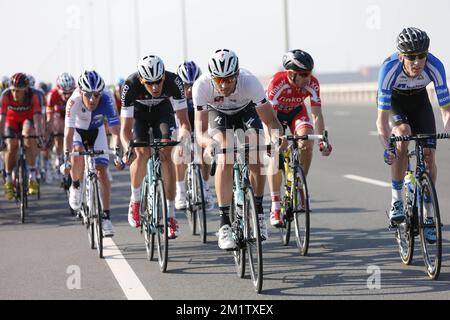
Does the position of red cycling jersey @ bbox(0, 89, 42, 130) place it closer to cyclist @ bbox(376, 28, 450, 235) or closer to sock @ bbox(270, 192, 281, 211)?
sock @ bbox(270, 192, 281, 211)

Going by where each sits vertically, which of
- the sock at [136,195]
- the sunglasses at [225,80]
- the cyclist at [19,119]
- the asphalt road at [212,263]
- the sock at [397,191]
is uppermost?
the sunglasses at [225,80]

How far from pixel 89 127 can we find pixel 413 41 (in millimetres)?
4417

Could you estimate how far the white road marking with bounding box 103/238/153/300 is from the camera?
6927mm

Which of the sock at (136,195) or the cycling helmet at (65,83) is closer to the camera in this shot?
the sock at (136,195)

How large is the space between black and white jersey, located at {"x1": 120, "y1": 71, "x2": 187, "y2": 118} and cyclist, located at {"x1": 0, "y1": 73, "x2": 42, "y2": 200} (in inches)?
152

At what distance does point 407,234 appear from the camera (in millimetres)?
7609

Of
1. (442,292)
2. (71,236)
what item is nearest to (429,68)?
(442,292)

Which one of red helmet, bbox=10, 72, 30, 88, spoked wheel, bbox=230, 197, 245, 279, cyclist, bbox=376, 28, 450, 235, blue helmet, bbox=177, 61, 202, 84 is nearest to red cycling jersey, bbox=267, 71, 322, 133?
cyclist, bbox=376, 28, 450, 235

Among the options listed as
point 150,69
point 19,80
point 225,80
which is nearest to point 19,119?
point 19,80

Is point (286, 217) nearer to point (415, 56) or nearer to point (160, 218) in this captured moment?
point (160, 218)

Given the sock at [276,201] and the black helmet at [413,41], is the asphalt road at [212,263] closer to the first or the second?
the sock at [276,201]

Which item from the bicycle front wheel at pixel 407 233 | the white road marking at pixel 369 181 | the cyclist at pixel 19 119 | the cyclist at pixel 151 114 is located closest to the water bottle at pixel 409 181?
the bicycle front wheel at pixel 407 233

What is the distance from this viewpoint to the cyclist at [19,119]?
41.8 ft

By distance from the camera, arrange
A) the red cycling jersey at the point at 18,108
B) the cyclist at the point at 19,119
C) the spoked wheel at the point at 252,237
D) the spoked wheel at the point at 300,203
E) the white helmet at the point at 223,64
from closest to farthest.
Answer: the spoked wheel at the point at 252,237 < the white helmet at the point at 223,64 < the spoked wheel at the point at 300,203 < the cyclist at the point at 19,119 < the red cycling jersey at the point at 18,108
